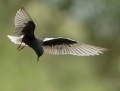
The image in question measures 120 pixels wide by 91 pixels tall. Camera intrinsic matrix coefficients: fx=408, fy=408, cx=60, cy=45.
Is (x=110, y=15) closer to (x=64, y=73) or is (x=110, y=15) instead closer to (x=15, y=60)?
(x=64, y=73)

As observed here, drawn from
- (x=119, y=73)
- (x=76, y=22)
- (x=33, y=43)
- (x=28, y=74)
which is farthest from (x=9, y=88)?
(x=33, y=43)

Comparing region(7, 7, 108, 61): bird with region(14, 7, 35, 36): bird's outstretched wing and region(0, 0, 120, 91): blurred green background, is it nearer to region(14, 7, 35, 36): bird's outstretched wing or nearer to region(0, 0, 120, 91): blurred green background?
region(14, 7, 35, 36): bird's outstretched wing

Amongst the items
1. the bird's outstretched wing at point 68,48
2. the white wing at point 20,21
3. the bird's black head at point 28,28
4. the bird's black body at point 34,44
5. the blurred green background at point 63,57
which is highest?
the white wing at point 20,21

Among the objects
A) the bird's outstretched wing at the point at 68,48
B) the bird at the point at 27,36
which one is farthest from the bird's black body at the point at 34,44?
the bird's outstretched wing at the point at 68,48

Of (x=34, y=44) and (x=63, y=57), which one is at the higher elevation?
(x=34, y=44)

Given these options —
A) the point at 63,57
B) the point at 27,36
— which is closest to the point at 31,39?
the point at 27,36

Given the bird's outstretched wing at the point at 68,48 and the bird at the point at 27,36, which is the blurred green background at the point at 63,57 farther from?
the bird at the point at 27,36

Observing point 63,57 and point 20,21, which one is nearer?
point 20,21

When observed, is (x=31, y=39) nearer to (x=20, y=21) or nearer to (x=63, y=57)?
(x=20, y=21)

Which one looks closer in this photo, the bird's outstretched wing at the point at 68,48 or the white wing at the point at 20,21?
the white wing at the point at 20,21
